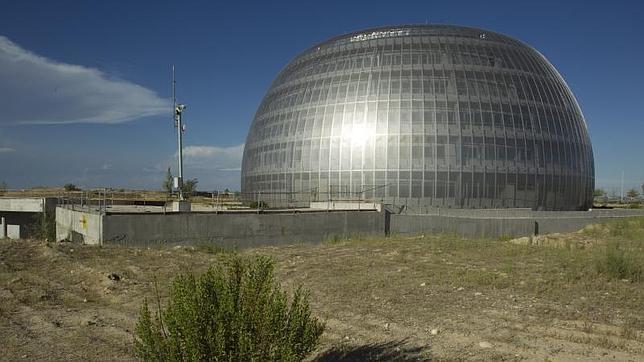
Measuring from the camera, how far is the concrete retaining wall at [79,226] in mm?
23975


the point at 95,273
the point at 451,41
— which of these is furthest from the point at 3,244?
the point at 451,41

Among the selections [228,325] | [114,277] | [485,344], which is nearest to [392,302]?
[485,344]

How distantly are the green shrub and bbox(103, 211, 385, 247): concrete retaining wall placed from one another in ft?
62.2

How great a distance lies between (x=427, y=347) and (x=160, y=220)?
18.5m

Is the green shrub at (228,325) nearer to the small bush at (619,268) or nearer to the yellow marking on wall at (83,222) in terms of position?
the small bush at (619,268)

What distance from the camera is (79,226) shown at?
88.3 ft

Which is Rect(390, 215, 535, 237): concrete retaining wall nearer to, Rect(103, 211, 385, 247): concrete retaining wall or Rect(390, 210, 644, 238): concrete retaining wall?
Rect(390, 210, 644, 238): concrete retaining wall

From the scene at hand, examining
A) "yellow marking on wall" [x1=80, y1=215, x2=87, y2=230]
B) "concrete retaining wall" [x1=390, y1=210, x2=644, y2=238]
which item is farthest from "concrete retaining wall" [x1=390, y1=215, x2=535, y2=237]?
"yellow marking on wall" [x1=80, y1=215, x2=87, y2=230]

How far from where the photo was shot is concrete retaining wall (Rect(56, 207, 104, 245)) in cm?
2398

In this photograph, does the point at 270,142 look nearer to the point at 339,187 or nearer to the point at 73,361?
the point at 339,187

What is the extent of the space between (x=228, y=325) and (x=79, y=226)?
77.7ft

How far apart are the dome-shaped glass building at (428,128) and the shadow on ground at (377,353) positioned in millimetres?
31671

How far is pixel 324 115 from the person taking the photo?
43.2 metres

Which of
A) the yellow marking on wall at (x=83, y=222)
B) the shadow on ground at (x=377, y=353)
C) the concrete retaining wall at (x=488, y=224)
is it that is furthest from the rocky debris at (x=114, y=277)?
the concrete retaining wall at (x=488, y=224)
